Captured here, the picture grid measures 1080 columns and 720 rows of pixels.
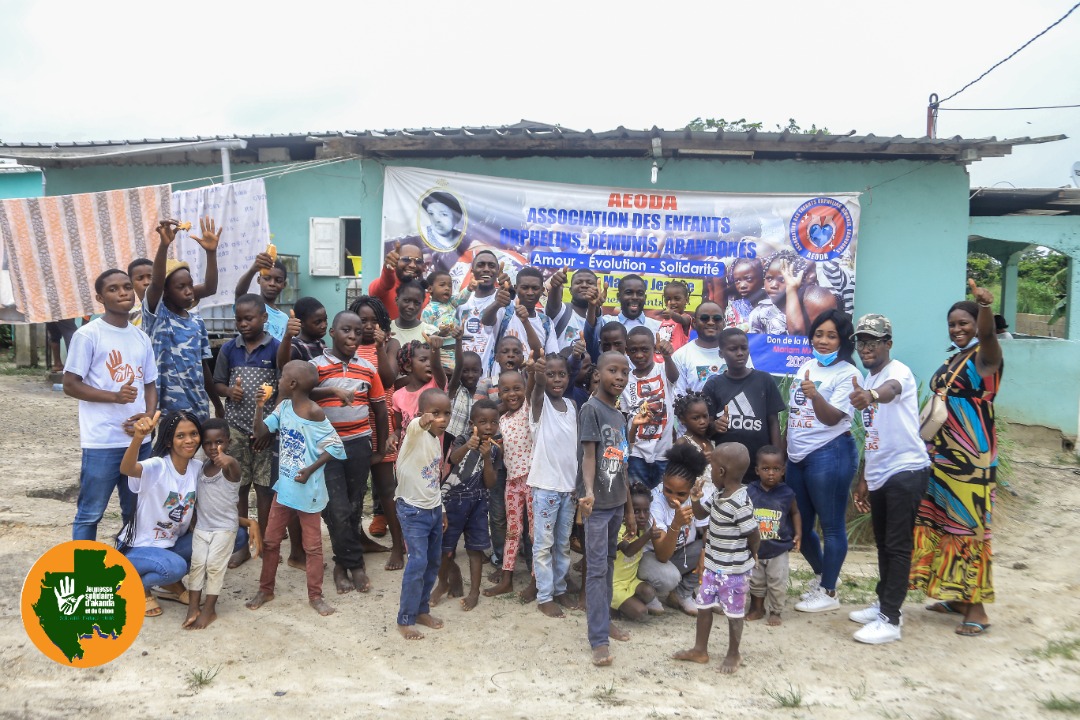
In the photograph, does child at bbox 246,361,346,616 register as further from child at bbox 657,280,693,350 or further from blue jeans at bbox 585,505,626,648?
child at bbox 657,280,693,350

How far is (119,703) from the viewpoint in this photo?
3211mm

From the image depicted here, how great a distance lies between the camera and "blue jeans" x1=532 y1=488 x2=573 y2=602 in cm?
414

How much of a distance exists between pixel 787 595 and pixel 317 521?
2.74 m

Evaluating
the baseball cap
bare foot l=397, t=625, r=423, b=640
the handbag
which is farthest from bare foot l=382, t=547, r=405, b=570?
the handbag

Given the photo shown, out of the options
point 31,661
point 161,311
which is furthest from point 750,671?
point 161,311

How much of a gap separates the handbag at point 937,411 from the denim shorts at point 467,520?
2.38m

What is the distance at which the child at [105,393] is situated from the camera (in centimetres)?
396

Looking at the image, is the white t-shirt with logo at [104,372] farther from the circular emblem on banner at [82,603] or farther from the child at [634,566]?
the child at [634,566]

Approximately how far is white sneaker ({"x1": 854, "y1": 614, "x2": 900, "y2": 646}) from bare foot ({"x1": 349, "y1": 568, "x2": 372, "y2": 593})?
265 centimetres

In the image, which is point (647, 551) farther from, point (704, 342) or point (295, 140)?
point (295, 140)

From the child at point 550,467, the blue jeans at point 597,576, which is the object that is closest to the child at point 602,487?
the blue jeans at point 597,576

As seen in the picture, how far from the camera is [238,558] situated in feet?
15.9

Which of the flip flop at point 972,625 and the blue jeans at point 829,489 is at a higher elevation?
the blue jeans at point 829,489

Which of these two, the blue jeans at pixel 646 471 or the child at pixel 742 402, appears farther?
the blue jeans at pixel 646 471
